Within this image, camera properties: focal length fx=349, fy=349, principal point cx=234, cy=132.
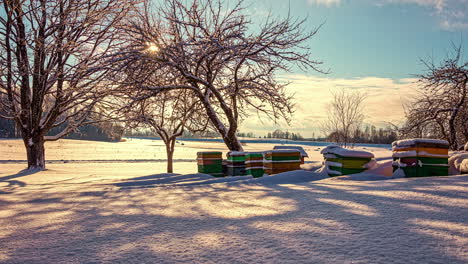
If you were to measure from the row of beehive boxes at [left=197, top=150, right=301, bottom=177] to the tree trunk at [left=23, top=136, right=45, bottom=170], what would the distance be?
6402 millimetres

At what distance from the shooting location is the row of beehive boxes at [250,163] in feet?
30.9

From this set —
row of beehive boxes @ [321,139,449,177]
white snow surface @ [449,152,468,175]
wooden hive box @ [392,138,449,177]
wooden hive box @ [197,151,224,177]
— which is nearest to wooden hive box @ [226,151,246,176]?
wooden hive box @ [197,151,224,177]

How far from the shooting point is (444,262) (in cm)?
220

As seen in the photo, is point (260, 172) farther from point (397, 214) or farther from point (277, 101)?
point (397, 214)

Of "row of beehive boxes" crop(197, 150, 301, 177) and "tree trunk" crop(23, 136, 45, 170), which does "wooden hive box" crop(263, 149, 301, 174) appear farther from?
"tree trunk" crop(23, 136, 45, 170)

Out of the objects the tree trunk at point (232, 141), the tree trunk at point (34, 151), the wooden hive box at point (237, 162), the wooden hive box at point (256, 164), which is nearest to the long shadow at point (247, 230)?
the wooden hive box at point (256, 164)

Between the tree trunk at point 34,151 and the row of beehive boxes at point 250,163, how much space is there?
6402 millimetres

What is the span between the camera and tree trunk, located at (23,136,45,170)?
42.3 feet

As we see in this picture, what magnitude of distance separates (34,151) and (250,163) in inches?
330

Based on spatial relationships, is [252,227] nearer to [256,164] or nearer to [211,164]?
[256,164]

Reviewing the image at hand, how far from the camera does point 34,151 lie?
1299cm

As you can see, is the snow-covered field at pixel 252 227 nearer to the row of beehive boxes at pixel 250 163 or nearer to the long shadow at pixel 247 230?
the long shadow at pixel 247 230

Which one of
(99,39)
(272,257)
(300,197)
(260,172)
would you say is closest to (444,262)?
(272,257)

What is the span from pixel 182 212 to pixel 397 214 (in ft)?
7.78
